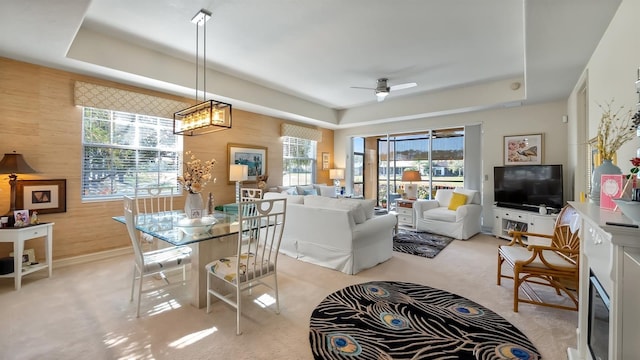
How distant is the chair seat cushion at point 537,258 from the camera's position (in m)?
2.43

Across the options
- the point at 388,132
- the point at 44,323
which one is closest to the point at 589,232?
the point at 44,323

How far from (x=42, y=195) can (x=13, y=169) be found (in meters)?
0.54

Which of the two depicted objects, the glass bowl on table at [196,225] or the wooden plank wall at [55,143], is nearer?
the glass bowl on table at [196,225]

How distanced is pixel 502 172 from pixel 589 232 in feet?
13.9

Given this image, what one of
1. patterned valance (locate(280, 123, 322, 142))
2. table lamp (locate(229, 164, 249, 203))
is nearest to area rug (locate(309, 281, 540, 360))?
table lamp (locate(229, 164, 249, 203))

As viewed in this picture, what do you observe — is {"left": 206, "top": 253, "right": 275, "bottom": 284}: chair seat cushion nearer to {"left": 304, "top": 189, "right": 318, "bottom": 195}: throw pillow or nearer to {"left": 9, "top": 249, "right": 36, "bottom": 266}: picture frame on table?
{"left": 9, "top": 249, "right": 36, "bottom": 266}: picture frame on table

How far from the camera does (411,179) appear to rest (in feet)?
20.8

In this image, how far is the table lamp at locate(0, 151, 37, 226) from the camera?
2981mm

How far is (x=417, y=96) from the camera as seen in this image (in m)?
6.01

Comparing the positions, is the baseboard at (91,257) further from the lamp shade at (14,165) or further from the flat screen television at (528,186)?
the flat screen television at (528,186)

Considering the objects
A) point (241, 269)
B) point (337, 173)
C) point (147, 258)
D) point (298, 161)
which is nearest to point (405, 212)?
point (337, 173)

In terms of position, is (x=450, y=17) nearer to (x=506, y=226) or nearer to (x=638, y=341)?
(x=638, y=341)

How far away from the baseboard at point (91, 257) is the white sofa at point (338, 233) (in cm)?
249

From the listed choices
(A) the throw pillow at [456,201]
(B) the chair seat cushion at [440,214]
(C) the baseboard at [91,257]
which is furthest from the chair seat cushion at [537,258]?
(C) the baseboard at [91,257]
